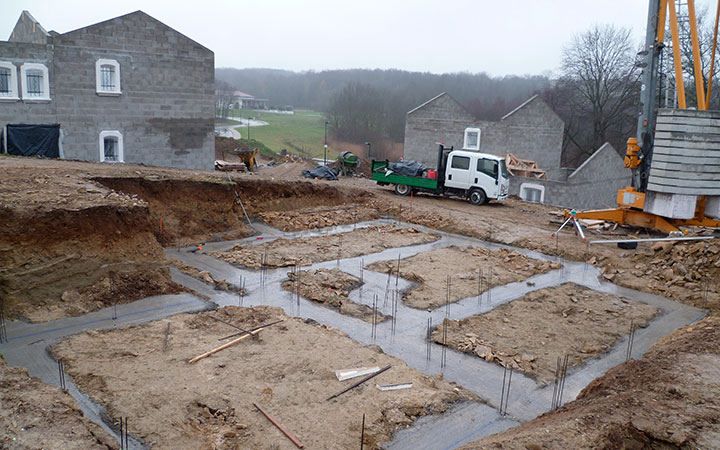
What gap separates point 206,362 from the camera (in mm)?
8109

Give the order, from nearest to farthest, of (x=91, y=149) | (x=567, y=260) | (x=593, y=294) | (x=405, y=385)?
(x=405, y=385)
(x=593, y=294)
(x=567, y=260)
(x=91, y=149)

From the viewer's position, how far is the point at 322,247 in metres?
15.4

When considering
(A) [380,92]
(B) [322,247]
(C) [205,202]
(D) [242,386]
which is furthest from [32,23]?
(A) [380,92]

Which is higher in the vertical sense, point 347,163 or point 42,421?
point 347,163

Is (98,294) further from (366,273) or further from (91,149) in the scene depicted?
(91,149)

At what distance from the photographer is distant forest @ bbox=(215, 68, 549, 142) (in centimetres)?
6694

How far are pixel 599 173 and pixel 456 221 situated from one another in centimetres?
1170

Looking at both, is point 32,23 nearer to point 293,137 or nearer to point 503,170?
point 503,170

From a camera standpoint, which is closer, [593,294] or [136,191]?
[593,294]

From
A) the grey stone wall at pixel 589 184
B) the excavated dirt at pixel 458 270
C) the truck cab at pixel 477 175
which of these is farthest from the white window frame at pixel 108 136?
the grey stone wall at pixel 589 184

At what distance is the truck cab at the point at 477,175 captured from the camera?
69.9ft

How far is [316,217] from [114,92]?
11.0m

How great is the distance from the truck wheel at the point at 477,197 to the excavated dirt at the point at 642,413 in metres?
13.5

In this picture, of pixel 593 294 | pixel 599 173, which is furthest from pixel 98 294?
pixel 599 173
